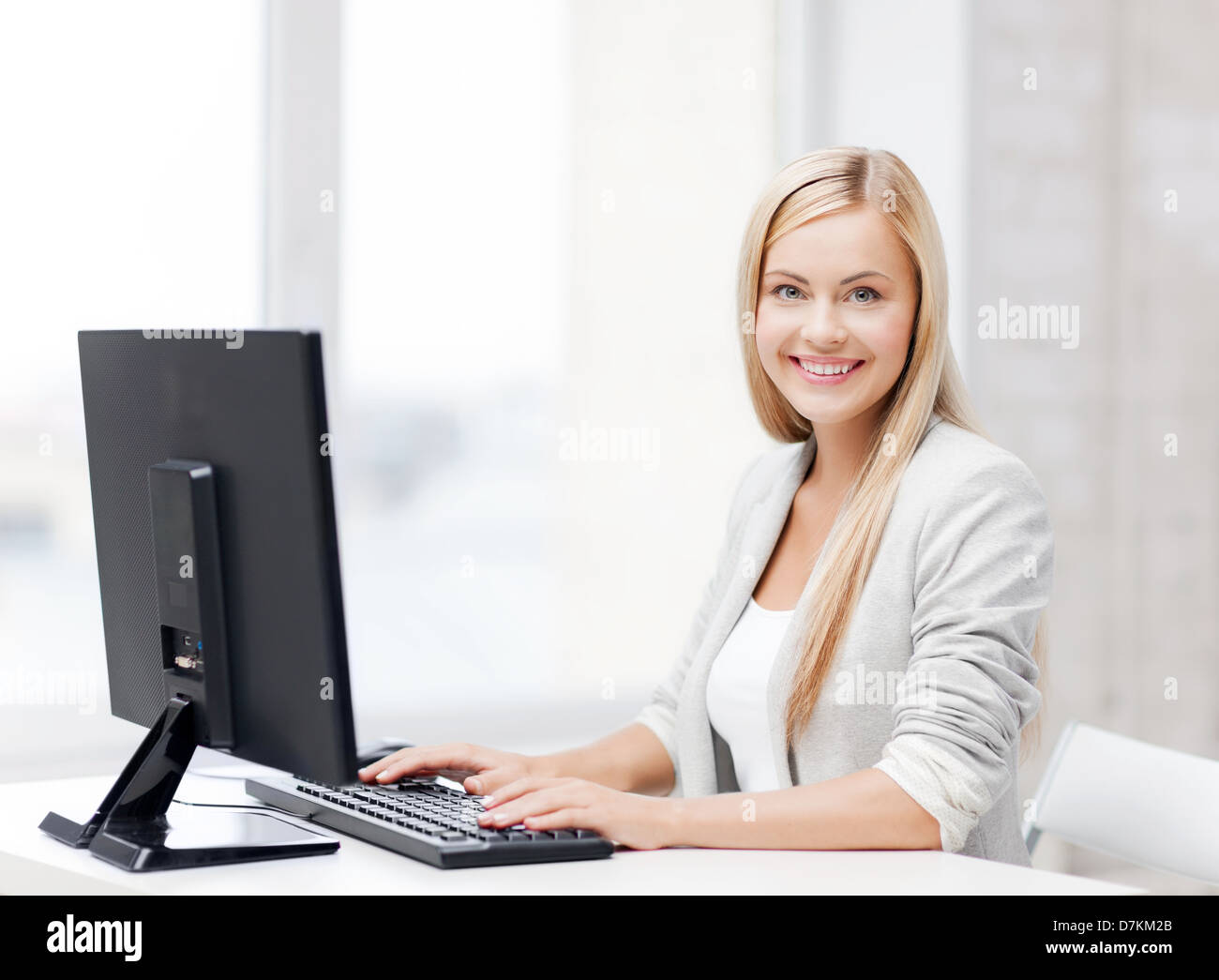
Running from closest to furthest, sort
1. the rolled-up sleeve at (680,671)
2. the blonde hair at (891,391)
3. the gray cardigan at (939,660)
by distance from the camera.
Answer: the gray cardigan at (939,660) < the blonde hair at (891,391) < the rolled-up sleeve at (680,671)

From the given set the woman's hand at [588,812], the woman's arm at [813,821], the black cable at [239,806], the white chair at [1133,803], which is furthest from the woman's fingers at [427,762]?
the white chair at [1133,803]

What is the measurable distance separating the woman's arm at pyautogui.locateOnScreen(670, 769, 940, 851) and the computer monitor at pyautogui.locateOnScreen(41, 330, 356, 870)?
348 millimetres

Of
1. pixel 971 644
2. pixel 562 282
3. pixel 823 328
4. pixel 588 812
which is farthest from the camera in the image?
pixel 562 282

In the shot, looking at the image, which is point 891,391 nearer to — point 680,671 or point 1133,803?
point 680,671

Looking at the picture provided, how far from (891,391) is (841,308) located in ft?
0.46

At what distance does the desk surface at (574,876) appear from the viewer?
108cm

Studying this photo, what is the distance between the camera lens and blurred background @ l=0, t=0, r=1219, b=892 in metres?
2.10

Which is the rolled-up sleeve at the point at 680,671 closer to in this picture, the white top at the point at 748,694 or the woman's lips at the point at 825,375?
the white top at the point at 748,694

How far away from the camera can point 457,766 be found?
4.96 feet

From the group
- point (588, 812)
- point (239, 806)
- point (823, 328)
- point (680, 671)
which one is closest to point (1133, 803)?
point (680, 671)

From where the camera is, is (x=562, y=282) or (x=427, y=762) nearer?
(x=427, y=762)

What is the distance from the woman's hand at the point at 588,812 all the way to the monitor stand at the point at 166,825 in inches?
6.3

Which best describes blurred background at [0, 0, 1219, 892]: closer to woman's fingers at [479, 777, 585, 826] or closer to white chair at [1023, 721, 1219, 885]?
white chair at [1023, 721, 1219, 885]
